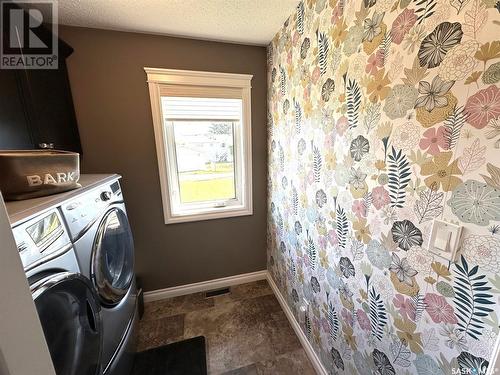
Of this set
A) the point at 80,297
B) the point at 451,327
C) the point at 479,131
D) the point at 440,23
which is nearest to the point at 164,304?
the point at 80,297

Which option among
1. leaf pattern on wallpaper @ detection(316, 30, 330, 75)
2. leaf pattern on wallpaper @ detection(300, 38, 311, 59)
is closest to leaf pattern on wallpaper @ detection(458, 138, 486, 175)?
leaf pattern on wallpaper @ detection(316, 30, 330, 75)

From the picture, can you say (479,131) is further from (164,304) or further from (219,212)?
(164,304)

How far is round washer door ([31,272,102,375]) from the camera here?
0.67m

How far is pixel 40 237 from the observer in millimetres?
672

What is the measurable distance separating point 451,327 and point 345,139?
76cm

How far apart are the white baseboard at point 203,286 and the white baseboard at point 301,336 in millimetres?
266

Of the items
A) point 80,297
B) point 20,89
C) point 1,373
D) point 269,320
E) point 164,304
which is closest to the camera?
point 1,373

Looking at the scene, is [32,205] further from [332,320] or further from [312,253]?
[332,320]

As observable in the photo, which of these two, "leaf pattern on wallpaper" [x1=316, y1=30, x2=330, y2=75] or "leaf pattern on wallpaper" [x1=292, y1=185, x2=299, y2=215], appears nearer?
"leaf pattern on wallpaper" [x1=316, y1=30, x2=330, y2=75]

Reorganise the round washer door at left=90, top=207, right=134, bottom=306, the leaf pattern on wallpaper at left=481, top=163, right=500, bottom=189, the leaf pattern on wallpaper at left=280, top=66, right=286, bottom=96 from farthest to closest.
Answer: the leaf pattern on wallpaper at left=280, top=66, right=286, bottom=96
the round washer door at left=90, top=207, right=134, bottom=306
the leaf pattern on wallpaper at left=481, top=163, right=500, bottom=189

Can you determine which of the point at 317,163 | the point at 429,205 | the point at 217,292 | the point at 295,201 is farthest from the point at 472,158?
the point at 217,292

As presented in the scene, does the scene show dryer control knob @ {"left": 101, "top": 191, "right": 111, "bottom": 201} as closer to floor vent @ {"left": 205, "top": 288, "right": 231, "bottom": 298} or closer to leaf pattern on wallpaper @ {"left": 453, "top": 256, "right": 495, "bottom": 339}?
floor vent @ {"left": 205, "top": 288, "right": 231, "bottom": 298}

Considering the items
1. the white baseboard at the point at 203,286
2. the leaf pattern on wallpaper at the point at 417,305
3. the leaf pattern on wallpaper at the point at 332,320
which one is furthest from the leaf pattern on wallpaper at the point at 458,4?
the white baseboard at the point at 203,286

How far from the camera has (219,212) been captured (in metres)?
2.08
